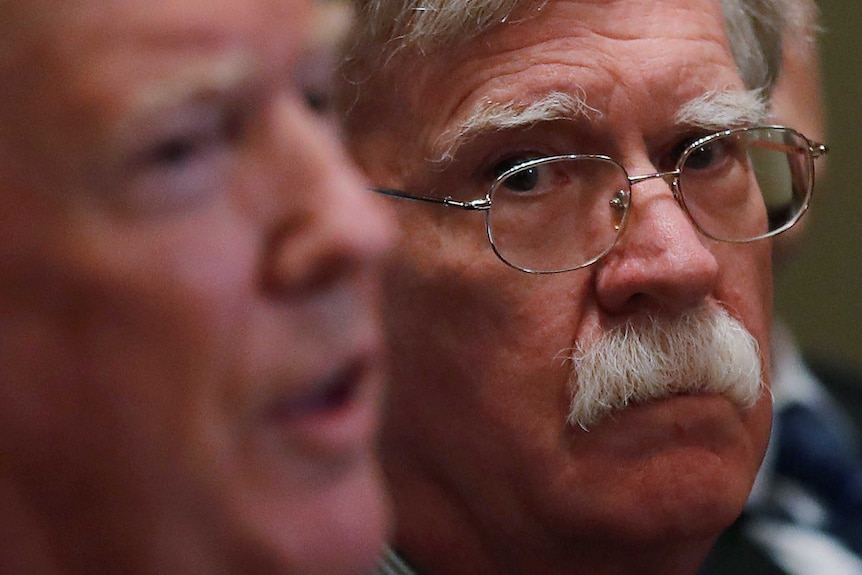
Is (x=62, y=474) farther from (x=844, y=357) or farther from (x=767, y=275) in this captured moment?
(x=844, y=357)

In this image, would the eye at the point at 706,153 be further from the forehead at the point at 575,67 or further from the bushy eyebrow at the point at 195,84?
the bushy eyebrow at the point at 195,84

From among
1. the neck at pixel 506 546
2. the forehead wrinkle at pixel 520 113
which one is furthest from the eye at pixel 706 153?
the neck at pixel 506 546

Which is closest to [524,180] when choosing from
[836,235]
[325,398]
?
[325,398]

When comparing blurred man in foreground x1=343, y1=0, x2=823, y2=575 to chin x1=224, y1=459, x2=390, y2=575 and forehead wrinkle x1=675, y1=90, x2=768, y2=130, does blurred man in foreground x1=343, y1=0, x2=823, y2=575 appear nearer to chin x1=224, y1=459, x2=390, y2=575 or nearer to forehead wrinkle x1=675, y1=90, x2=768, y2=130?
forehead wrinkle x1=675, y1=90, x2=768, y2=130

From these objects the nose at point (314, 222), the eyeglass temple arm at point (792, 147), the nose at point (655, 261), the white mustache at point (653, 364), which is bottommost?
the white mustache at point (653, 364)

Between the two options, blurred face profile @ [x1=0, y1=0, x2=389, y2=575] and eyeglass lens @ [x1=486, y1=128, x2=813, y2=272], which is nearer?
blurred face profile @ [x1=0, y1=0, x2=389, y2=575]

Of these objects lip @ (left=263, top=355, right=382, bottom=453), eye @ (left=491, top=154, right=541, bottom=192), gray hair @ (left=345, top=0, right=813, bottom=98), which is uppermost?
lip @ (left=263, top=355, right=382, bottom=453)

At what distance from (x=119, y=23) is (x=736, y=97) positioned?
69cm

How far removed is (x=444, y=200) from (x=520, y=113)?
107mm

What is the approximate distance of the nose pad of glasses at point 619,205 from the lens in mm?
1032

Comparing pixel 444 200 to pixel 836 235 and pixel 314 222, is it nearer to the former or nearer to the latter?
pixel 314 222

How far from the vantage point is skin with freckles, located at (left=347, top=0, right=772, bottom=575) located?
1021 mm

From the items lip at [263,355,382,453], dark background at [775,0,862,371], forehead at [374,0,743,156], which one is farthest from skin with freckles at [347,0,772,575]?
dark background at [775,0,862,371]

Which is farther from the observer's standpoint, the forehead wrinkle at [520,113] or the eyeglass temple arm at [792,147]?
the eyeglass temple arm at [792,147]
